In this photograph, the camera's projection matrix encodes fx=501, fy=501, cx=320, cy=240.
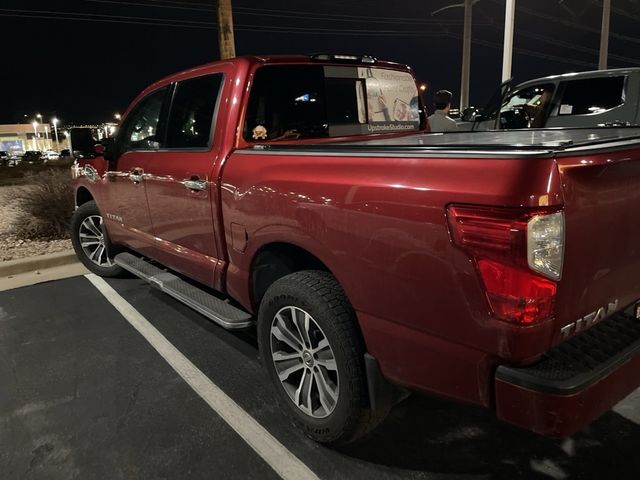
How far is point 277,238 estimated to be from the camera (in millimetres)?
2635

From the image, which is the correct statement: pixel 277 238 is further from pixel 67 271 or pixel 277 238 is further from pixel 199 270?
pixel 67 271

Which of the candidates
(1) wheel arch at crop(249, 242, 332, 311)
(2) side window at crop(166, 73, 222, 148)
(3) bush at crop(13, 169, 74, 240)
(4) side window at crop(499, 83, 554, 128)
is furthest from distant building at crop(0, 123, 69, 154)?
(1) wheel arch at crop(249, 242, 332, 311)

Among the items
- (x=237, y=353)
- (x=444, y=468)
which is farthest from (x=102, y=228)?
(x=444, y=468)

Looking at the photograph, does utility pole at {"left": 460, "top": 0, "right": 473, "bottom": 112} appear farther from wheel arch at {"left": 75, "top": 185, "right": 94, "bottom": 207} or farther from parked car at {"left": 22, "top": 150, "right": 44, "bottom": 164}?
parked car at {"left": 22, "top": 150, "right": 44, "bottom": 164}

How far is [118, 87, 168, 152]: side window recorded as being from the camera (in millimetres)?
4020

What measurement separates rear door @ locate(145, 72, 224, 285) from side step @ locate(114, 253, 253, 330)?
0.41 ft

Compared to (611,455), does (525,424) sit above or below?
above

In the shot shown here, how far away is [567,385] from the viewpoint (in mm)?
1679

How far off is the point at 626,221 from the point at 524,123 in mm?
7008

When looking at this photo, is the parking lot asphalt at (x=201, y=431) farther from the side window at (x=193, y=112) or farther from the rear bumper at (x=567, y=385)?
the side window at (x=193, y=112)

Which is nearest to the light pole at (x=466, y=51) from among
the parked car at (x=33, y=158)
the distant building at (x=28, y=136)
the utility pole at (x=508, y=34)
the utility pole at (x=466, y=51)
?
the utility pole at (x=466, y=51)

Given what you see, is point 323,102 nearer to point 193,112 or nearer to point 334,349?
point 193,112

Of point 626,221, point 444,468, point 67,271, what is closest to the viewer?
point 626,221

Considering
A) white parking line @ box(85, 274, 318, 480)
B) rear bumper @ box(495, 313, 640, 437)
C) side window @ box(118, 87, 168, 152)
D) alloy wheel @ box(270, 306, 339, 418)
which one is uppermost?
side window @ box(118, 87, 168, 152)
